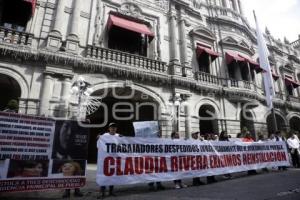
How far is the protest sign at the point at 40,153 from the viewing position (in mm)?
4121

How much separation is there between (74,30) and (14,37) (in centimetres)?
241

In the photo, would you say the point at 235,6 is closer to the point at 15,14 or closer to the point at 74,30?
the point at 74,30

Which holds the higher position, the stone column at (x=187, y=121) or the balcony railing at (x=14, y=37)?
the balcony railing at (x=14, y=37)

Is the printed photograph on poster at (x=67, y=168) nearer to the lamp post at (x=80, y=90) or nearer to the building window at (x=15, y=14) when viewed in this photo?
the lamp post at (x=80, y=90)

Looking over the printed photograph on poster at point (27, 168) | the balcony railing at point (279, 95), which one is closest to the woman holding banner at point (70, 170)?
the printed photograph on poster at point (27, 168)

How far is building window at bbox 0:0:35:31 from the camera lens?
29.8 feet

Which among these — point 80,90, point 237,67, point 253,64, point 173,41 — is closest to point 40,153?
point 80,90

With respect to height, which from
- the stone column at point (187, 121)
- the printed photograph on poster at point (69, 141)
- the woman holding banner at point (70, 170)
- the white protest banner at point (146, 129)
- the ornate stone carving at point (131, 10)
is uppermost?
the ornate stone carving at point (131, 10)

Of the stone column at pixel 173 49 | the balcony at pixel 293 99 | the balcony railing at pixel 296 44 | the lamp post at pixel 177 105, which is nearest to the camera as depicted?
the lamp post at pixel 177 105

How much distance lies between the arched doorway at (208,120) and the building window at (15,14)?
10.1m

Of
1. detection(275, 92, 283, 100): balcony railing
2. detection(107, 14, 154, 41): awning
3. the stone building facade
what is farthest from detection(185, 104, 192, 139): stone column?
detection(275, 92, 283, 100): balcony railing

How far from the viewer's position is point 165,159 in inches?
222

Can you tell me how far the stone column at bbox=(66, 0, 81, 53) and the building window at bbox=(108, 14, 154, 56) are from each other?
1557mm

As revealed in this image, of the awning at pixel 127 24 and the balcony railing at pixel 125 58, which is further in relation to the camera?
the awning at pixel 127 24
